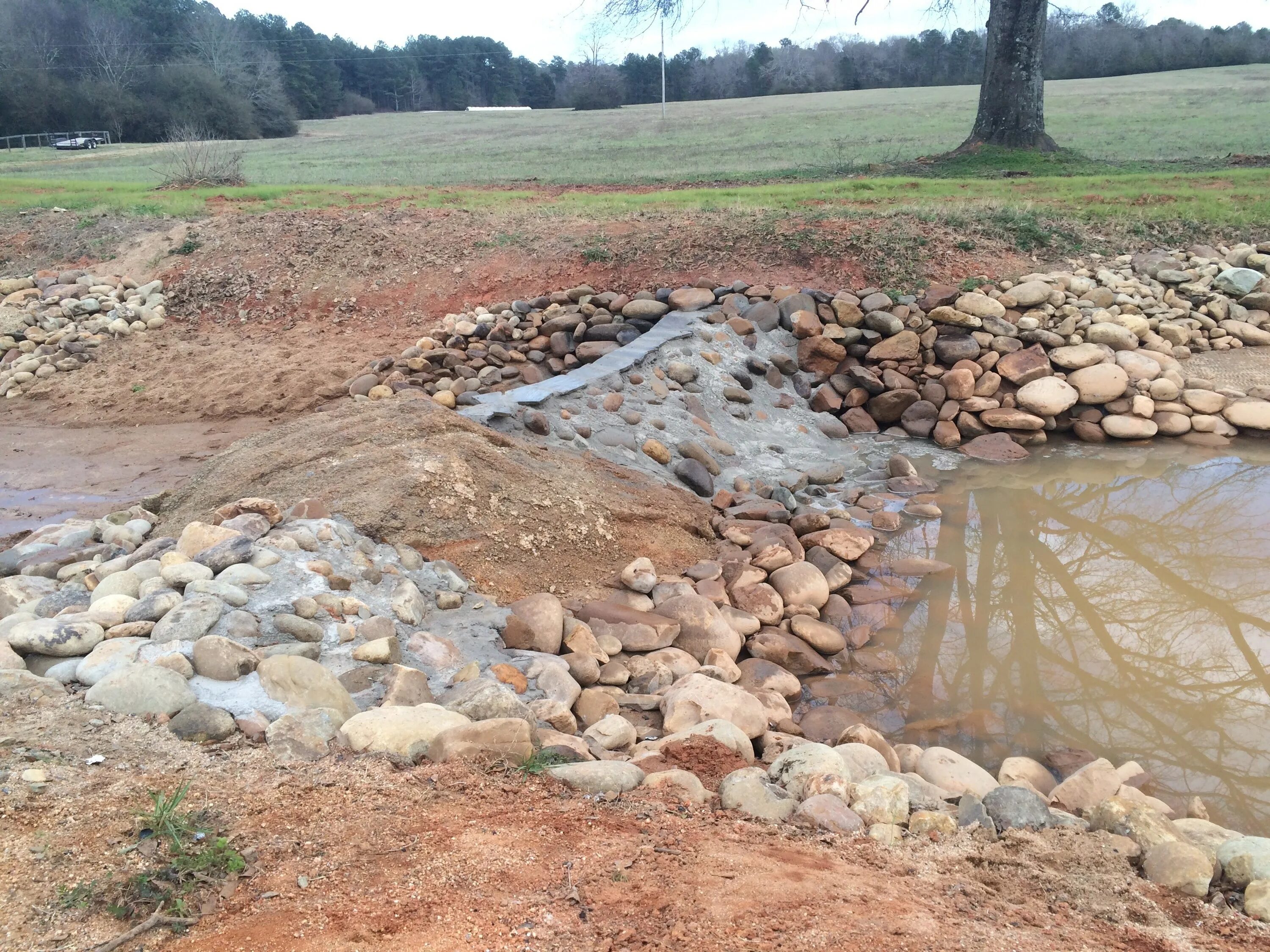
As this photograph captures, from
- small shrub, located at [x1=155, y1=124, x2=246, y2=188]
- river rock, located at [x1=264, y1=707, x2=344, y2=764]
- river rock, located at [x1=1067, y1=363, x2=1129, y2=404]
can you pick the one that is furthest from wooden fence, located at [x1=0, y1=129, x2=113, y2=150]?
river rock, located at [x1=264, y1=707, x2=344, y2=764]

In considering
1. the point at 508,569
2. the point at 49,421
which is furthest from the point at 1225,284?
the point at 49,421

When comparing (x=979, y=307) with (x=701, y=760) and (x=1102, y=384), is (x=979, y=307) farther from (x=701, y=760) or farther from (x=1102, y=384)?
(x=701, y=760)

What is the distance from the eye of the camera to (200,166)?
59.3 ft

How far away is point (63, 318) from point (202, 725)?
992 cm

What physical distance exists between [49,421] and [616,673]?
766cm

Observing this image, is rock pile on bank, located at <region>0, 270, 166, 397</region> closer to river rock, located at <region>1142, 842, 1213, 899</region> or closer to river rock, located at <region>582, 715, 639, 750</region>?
river rock, located at <region>582, 715, 639, 750</region>

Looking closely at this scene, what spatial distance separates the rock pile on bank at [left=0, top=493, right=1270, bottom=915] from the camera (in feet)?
9.60

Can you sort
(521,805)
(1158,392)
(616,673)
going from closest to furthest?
1. (521,805)
2. (616,673)
3. (1158,392)

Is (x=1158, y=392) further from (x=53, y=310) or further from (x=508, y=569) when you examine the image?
(x=53, y=310)

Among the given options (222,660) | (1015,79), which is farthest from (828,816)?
(1015,79)

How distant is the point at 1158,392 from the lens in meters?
8.32

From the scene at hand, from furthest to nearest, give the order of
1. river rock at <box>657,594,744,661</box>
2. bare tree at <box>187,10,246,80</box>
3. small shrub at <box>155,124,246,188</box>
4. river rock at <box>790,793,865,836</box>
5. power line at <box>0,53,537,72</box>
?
bare tree at <box>187,10,246,80</box> → power line at <box>0,53,537,72</box> → small shrub at <box>155,124,246,188</box> → river rock at <box>657,594,744,661</box> → river rock at <box>790,793,865,836</box>

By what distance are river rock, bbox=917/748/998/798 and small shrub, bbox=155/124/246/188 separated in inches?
678

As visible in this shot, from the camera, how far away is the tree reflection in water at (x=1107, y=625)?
420cm
